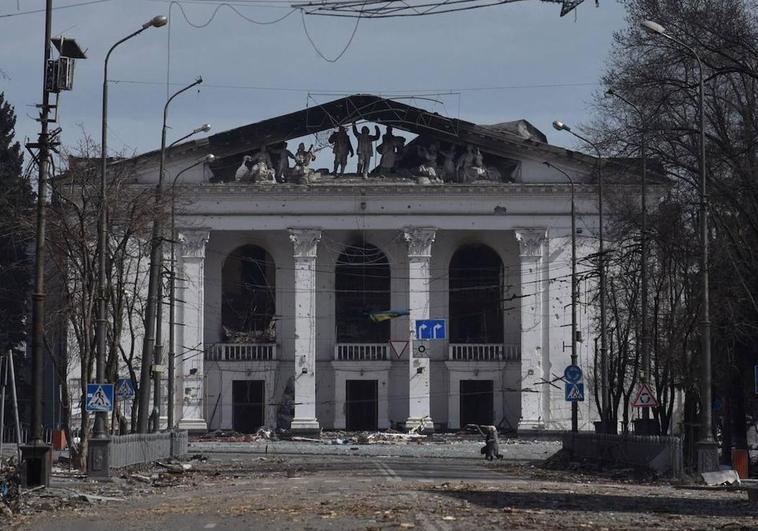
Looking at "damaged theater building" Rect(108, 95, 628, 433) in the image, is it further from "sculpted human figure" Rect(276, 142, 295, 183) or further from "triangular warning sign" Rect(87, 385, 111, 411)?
"triangular warning sign" Rect(87, 385, 111, 411)

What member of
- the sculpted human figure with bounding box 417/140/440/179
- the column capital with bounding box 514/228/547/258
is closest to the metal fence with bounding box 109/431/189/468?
the sculpted human figure with bounding box 417/140/440/179

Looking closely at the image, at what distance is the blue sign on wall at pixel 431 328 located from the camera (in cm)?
7881

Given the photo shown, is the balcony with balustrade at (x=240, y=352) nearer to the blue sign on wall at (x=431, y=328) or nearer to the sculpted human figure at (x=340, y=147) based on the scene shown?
the blue sign on wall at (x=431, y=328)

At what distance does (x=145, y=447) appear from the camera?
41.9 meters

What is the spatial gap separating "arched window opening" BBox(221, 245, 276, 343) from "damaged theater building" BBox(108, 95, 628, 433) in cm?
13

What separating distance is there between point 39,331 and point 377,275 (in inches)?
2187

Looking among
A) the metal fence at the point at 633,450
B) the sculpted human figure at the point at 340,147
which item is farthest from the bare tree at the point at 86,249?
the sculpted human figure at the point at 340,147

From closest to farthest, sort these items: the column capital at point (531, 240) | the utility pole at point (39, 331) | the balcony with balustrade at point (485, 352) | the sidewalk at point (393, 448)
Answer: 1. the utility pole at point (39, 331)
2. the sidewalk at point (393, 448)
3. the column capital at point (531, 240)
4. the balcony with balustrade at point (485, 352)

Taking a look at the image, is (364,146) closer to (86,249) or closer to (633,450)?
(86,249)

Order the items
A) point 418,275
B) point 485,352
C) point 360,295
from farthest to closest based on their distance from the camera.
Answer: point 360,295 < point 485,352 < point 418,275

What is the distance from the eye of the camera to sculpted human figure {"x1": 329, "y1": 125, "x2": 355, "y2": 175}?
267ft

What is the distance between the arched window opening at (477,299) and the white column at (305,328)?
7.74 m

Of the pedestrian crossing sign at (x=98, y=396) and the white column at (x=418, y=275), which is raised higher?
the white column at (x=418, y=275)

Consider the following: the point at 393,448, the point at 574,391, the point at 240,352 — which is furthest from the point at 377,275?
the point at 574,391
